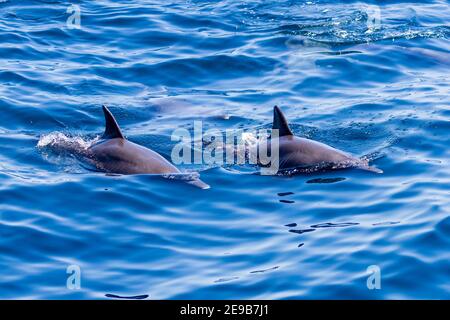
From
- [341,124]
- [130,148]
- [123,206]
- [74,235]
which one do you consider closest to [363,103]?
[341,124]

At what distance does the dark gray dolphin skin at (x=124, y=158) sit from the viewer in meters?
12.9

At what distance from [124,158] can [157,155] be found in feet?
1.70

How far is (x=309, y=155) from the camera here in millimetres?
13289

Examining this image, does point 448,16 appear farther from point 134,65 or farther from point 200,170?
point 200,170

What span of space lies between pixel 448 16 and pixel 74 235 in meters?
15.1

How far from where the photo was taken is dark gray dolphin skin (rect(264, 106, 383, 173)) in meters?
13.2

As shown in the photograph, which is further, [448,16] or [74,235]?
[448,16]

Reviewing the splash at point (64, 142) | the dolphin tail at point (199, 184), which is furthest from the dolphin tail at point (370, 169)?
the splash at point (64, 142)

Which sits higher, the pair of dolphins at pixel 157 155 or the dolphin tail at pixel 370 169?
the pair of dolphins at pixel 157 155

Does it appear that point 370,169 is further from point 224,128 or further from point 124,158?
point 124,158

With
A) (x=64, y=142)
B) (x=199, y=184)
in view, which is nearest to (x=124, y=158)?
(x=199, y=184)

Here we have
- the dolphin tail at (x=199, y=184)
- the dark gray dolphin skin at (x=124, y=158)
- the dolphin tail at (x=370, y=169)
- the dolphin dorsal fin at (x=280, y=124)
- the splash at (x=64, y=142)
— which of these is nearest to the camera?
the dolphin tail at (x=199, y=184)

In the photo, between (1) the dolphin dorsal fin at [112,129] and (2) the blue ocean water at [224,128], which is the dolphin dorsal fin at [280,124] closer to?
(2) the blue ocean water at [224,128]

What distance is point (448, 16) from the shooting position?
23.4 meters
